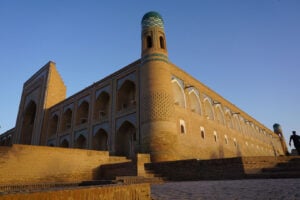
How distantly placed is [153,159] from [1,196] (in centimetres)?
891

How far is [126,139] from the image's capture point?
1341 cm

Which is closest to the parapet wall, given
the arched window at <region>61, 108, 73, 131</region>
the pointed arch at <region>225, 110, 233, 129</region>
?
the arched window at <region>61, 108, 73, 131</region>

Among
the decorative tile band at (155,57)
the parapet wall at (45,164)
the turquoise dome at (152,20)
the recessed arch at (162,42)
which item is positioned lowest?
the parapet wall at (45,164)

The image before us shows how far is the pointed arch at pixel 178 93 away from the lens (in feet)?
43.5

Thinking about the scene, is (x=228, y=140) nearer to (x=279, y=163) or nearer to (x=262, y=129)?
(x=279, y=163)

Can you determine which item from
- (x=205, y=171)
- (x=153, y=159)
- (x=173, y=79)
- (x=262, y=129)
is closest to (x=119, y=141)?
(x=153, y=159)

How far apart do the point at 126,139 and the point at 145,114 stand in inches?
137

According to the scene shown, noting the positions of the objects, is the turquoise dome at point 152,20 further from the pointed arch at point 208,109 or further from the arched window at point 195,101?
the pointed arch at point 208,109

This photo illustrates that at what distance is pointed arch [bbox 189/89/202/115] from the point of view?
1512 centimetres

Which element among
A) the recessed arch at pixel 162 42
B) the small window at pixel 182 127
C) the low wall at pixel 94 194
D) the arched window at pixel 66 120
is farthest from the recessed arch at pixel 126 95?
the low wall at pixel 94 194

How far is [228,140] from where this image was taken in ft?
60.6

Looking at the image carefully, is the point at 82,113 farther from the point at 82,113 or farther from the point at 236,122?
the point at 236,122

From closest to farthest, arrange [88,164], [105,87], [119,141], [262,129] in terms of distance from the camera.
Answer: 1. [88,164]
2. [119,141]
3. [105,87]
4. [262,129]

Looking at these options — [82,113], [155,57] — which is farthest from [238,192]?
[82,113]
